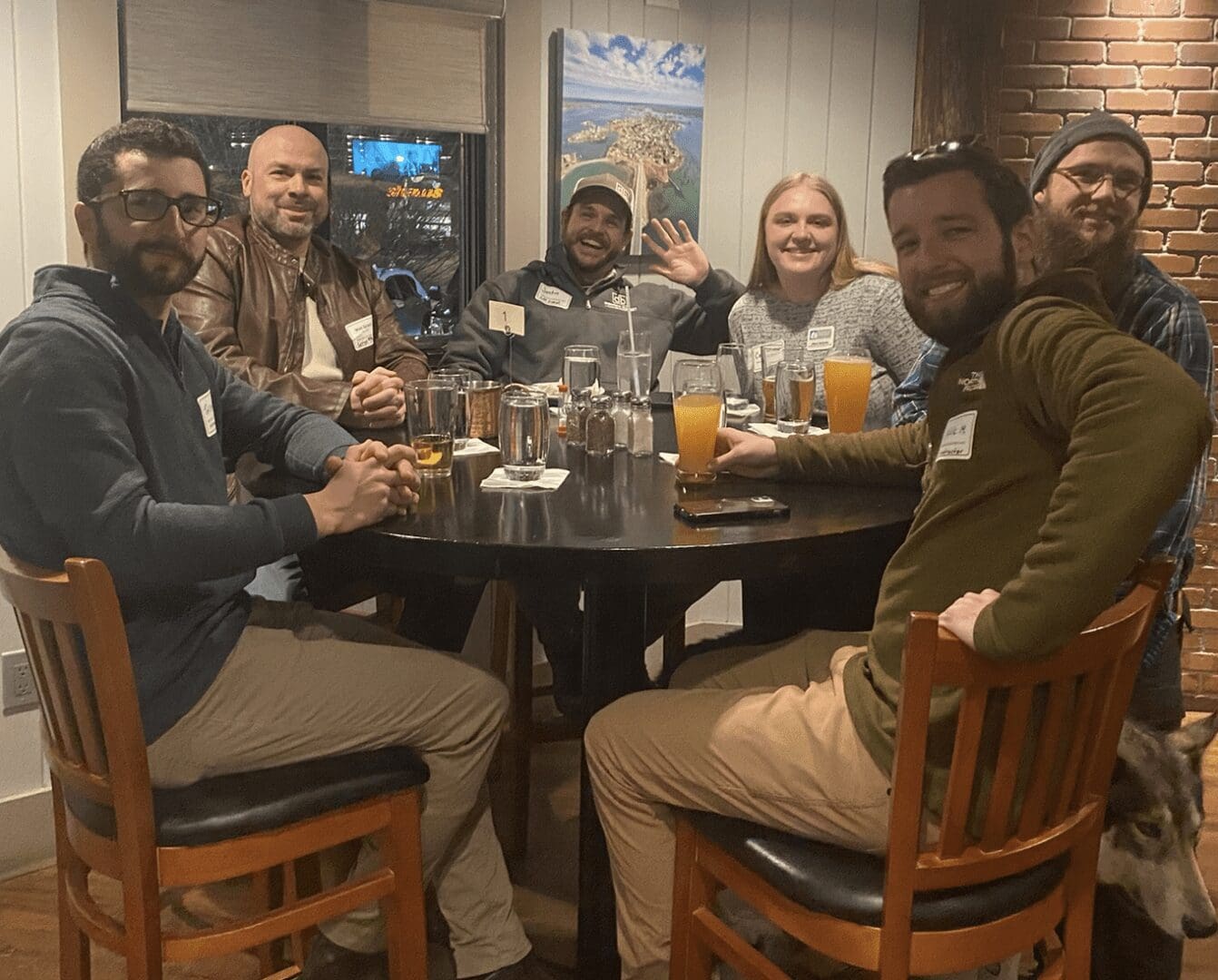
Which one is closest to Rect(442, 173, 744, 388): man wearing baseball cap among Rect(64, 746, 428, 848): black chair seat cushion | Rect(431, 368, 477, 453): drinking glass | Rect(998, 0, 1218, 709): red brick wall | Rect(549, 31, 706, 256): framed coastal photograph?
Rect(549, 31, 706, 256): framed coastal photograph

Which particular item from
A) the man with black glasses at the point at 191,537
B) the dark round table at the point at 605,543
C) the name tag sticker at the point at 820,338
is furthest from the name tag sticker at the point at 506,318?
the man with black glasses at the point at 191,537

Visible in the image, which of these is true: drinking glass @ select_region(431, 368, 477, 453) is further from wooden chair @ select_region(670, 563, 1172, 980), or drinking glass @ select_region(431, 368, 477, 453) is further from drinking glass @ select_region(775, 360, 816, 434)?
wooden chair @ select_region(670, 563, 1172, 980)

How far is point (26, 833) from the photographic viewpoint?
2576 mm

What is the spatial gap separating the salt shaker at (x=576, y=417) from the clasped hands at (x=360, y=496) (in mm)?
616

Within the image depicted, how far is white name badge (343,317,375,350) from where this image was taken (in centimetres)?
313

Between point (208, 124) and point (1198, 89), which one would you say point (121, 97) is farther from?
point (1198, 89)

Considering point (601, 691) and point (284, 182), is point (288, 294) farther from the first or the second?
point (601, 691)

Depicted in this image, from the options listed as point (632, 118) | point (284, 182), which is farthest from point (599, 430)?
point (632, 118)

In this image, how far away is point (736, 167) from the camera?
395cm

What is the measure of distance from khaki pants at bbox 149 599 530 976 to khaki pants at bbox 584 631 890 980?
23cm

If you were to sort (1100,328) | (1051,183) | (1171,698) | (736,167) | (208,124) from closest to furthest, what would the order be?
(1100,328), (1171,698), (1051,183), (208,124), (736,167)

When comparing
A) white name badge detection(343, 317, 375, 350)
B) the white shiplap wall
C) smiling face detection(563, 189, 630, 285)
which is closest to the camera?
white name badge detection(343, 317, 375, 350)

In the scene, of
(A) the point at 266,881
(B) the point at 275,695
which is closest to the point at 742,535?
(B) the point at 275,695

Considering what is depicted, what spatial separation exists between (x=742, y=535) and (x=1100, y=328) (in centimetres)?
55
